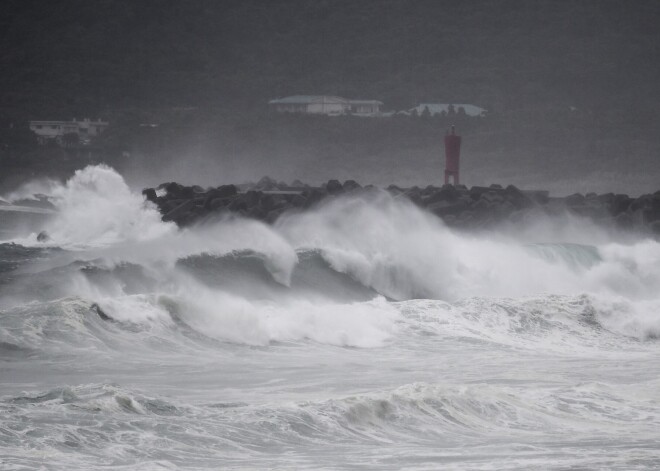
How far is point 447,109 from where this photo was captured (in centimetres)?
7650

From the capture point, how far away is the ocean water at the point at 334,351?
32.0ft

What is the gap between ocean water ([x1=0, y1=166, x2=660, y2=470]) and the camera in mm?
9758

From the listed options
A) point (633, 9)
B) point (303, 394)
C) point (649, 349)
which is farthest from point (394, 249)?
point (633, 9)

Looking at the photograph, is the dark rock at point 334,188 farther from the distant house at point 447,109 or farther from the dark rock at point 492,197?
the distant house at point 447,109

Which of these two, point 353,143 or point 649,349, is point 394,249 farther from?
point 353,143

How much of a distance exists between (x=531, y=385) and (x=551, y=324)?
4781 mm

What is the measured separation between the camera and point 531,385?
495 inches

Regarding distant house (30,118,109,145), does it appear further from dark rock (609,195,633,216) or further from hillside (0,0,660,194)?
dark rock (609,195,633,216)

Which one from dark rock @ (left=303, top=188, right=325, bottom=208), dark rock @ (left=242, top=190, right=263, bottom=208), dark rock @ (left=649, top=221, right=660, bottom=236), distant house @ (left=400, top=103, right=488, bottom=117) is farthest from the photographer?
distant house @ (left=400, top=103, right=488, bottom=117)

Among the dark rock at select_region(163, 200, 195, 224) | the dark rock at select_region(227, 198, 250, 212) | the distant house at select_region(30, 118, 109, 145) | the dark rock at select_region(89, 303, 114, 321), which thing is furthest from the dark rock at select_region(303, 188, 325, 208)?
the distant house at select_region(30, 118, 109, 145)

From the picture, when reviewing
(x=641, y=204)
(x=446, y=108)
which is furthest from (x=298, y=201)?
(x=446, y=108)

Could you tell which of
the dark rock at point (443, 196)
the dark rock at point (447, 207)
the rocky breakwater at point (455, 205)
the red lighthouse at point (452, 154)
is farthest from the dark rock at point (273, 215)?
the red lighthouse at point (452, 154)

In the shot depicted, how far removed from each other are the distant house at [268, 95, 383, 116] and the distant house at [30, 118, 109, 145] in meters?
11.7

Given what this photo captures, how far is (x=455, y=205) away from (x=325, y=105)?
2022 inches
